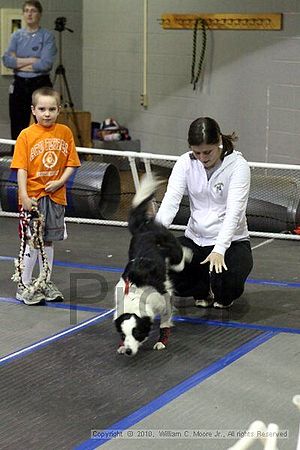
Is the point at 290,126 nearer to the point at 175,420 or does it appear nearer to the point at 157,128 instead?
the point at 157,128

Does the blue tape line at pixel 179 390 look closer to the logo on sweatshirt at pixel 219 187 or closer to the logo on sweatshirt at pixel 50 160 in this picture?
the logo on sweatshirt at pixel 219 187

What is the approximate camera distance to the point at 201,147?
3.96 metres

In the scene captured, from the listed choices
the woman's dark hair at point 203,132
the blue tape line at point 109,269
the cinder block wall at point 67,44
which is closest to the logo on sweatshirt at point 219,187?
the woman's dark hair at point 203,132

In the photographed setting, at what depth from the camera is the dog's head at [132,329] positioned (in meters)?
3.61

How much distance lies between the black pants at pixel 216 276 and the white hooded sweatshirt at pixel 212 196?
0.06 m

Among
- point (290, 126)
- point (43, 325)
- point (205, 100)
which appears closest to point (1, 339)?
point (43, 325)

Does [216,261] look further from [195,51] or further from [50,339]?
[195,51]

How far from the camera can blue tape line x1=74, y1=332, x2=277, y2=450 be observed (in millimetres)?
2981

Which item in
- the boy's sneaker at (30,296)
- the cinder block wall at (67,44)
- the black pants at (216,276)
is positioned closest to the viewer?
the black pants at (216,276)

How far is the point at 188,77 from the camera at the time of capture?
8742 millimetres

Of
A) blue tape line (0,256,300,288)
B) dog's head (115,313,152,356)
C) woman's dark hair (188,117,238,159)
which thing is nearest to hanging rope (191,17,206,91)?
blue tape line (0,256,300,288)

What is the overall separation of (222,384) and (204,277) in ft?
3.21

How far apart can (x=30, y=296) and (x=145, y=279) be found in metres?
0.99

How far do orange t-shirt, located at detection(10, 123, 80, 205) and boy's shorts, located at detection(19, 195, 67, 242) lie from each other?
0.03 meters
